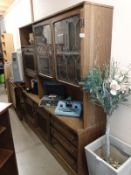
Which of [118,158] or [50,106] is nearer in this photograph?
[118,158]

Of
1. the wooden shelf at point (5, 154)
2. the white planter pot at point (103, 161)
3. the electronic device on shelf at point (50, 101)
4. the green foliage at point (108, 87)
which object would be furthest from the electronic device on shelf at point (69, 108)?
the wooden shelf at point (5, 154)

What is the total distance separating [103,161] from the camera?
136 centimetres

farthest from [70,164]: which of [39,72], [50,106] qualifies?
[39,72]

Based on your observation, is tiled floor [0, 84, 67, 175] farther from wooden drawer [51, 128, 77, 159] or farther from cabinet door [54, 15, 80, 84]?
cabinet door [54, 15, 80, 84]

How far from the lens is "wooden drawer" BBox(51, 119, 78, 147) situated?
169cm

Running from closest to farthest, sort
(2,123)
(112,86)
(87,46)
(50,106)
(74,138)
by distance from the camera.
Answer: (112,86) → (87,46) → (2,123) → (74,138) → (50,106)

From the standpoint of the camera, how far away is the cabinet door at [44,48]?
6.48 feet

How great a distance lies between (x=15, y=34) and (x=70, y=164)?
402cm

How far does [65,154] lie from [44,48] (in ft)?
4.60

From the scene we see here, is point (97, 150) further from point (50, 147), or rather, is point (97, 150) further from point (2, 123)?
point (2, 123)

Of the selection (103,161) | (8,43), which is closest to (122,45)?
(103,161)

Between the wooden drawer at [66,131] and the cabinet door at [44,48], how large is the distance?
635mm

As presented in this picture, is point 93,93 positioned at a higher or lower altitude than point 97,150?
higher

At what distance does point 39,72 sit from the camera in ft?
7.75
